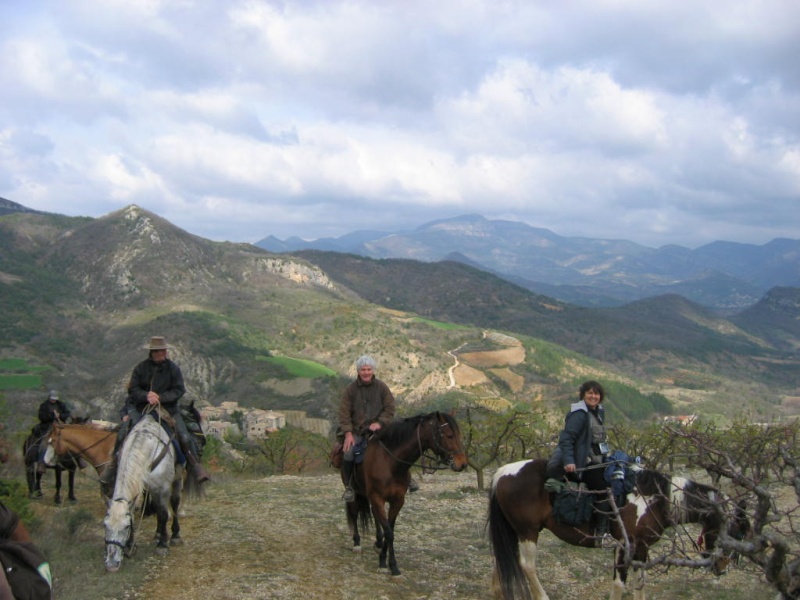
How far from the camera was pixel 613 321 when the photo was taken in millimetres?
157000

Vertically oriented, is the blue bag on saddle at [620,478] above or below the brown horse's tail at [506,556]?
above

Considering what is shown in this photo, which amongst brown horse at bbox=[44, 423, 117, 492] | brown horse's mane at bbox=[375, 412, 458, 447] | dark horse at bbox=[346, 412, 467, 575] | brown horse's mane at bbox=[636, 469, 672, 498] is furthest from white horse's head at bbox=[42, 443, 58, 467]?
brown horse's mane at bbox=[636, 469, 672, 498]

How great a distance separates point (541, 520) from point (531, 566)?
0.55 m

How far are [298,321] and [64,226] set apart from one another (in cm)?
7716

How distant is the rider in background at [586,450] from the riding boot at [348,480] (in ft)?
10.3

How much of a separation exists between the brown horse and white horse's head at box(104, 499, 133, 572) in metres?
2.95

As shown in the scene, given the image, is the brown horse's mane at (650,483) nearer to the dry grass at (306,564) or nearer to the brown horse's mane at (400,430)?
the dry grass at (306,564)

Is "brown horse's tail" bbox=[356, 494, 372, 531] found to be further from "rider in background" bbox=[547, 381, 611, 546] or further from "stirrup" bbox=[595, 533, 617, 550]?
"stirrup" bbox=[595, 533, 617, 550]

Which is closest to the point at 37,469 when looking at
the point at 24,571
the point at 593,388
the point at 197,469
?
the point at 197,469

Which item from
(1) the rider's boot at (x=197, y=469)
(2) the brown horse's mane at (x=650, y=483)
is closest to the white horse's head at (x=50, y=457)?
(1) the rider's boot at (x=197, y=469)

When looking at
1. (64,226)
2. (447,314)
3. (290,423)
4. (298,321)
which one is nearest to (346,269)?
(447,314)

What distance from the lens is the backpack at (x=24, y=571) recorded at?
3.14 m

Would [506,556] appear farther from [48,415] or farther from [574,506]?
[48,415]

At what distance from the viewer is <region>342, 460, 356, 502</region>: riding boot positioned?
8.30 m
